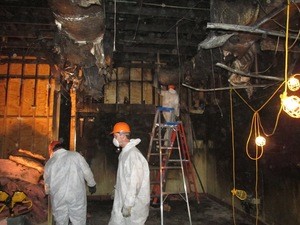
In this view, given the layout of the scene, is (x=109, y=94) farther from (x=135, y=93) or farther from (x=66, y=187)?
(x=66, y=187)

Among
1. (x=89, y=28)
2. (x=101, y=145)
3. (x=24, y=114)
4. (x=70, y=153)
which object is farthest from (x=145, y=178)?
(x=24, y=114)

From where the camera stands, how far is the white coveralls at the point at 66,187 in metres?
4.41

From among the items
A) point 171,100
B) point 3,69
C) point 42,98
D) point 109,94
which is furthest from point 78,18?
point 3,69

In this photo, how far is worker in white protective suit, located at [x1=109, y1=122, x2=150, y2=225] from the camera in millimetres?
3430

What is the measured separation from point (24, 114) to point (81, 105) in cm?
197

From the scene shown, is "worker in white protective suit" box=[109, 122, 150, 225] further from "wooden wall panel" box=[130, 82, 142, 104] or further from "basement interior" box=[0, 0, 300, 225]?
"wooden wall panel" box=[130, 82, 142, 104]

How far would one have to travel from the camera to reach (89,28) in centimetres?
343

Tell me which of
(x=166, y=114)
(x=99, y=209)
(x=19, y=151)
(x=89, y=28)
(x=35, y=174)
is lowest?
(x=99, y=209)

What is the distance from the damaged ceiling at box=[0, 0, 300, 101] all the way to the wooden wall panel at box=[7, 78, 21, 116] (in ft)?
7.45

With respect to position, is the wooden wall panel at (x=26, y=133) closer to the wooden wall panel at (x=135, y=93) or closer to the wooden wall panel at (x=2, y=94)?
the wooden wall panel at (x=2, y=94)

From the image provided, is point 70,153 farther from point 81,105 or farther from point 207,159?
point 207,159

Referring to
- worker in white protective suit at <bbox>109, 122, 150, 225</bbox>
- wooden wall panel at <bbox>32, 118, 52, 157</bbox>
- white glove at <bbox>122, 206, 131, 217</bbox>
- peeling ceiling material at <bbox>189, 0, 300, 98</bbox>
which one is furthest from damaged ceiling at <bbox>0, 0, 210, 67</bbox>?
wooden wall panel at <bbox>32, 118, 52, 157</bbox>

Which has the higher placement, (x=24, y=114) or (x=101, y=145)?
(x=24, y=114)

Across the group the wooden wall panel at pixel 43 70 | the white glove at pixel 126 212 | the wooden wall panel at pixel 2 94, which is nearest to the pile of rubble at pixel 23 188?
the wooden wall panel at pixel 2 94
